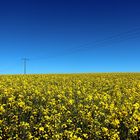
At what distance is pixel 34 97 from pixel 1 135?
3.69 m

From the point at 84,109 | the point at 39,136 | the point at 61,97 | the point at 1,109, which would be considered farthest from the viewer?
the point at 61,97

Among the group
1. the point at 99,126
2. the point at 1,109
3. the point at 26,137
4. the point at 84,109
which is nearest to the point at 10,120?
the point at 1,109

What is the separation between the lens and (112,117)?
33.5 feet

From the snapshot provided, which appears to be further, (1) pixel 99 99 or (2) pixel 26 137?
(1) pixel 99 99

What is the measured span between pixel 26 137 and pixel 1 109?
2.34m

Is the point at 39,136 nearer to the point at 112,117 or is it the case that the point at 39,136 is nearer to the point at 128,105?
the point at 112,117

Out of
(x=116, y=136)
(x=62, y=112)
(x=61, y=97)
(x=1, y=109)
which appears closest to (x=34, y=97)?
(x=61, y=97)

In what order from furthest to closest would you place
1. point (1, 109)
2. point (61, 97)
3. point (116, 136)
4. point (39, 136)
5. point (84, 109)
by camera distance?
point (61, 97), point (1, 109), point (84, 109), point (39, 136), point (116, 136)

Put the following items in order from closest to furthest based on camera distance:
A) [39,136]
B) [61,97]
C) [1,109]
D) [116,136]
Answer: [116,136]
[39,136]
[1,109]
[61,97]

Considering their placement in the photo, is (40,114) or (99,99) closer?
(40,114)

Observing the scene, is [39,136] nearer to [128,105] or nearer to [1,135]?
[1,135]

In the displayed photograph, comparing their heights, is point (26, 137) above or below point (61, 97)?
below

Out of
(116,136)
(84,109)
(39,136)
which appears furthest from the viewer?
(84,109)

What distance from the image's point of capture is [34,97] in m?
14.1
